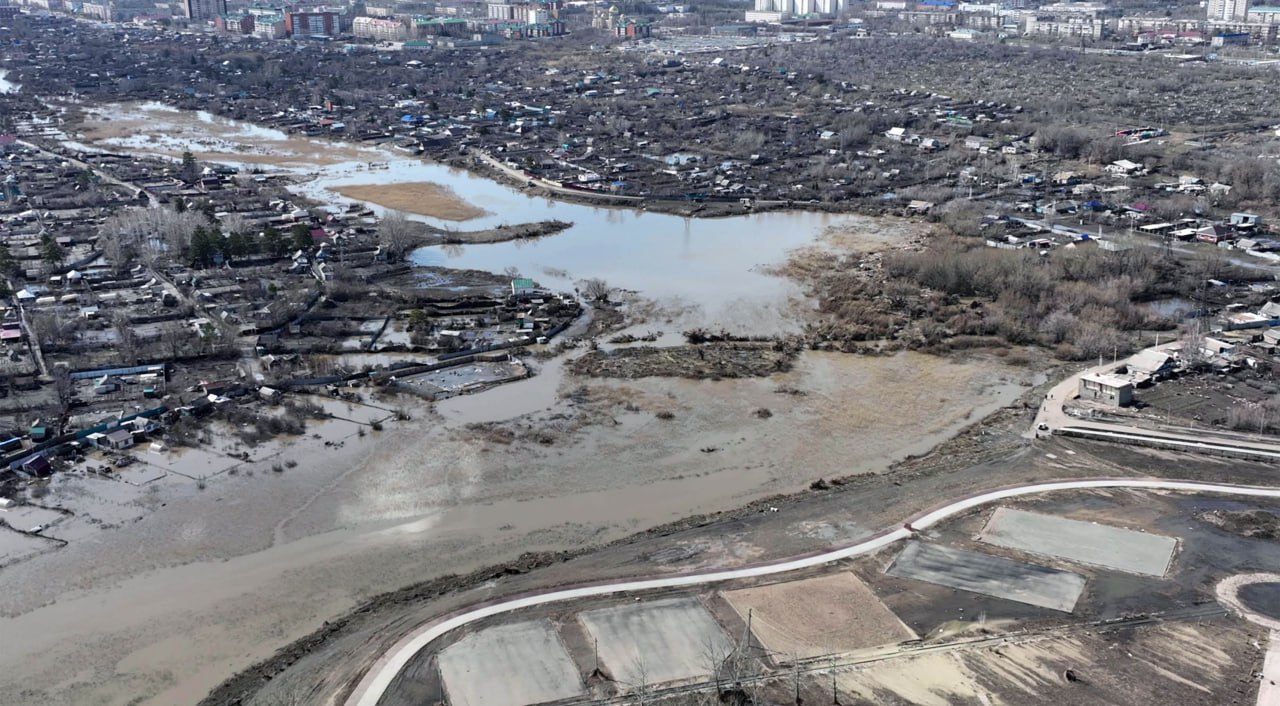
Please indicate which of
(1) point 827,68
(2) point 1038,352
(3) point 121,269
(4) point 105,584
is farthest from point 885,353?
(1) point 827,68

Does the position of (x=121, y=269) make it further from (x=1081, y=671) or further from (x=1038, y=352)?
(x=1081, y=671)

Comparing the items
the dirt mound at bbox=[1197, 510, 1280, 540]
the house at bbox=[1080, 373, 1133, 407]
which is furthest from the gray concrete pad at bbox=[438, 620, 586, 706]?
the house at bbox=[1080, 373, 1133, 407]

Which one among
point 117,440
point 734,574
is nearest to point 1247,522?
point 734,574

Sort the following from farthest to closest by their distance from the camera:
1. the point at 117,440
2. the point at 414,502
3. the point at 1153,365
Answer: the point at 1153,365
the point at 117,440
the point at 414,502

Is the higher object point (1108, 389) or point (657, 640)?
point (1108, 389)

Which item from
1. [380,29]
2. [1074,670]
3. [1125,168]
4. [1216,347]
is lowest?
[1074,670]

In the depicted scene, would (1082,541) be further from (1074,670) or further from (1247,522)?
(1074,670)
